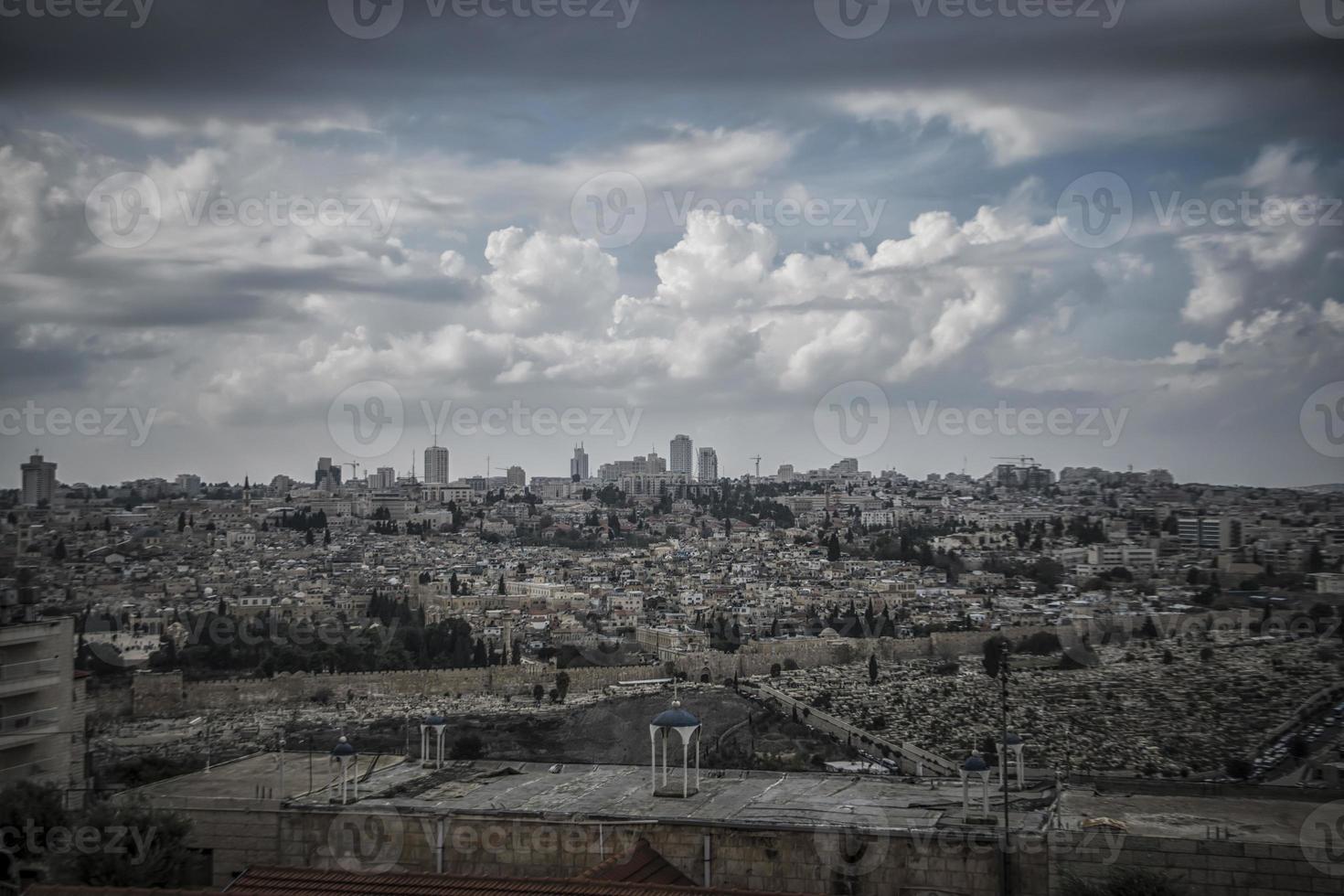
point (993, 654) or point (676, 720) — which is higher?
point (676, 720)

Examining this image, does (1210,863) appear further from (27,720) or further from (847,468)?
(847,468)

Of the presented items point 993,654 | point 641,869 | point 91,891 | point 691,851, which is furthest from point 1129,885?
point 993,654

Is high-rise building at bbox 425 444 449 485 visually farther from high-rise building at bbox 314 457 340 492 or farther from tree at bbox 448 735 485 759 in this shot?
tree at bbox 448 735 485 759

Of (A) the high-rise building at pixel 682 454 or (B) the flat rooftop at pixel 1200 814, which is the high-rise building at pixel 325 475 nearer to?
(A) the high-rise building at pixel 682 454

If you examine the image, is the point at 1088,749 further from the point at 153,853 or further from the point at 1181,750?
the point at 153,853

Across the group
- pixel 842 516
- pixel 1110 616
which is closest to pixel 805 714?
pixel 1110 616

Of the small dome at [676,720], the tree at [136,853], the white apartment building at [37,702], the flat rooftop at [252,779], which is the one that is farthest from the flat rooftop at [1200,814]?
the white apartment building at [37,702]
